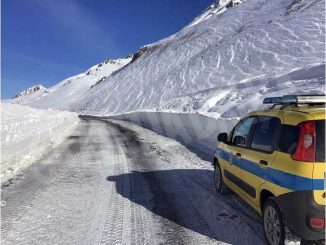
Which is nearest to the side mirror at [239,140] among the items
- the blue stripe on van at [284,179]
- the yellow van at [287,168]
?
the yellow van at [287,168]

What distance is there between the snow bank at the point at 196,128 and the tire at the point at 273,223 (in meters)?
6.54

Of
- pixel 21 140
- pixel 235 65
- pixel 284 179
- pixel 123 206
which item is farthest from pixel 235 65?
pixel 284 179

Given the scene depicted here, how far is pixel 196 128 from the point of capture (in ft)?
60.1

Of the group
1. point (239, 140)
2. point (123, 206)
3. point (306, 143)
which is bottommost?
point (123, 206)

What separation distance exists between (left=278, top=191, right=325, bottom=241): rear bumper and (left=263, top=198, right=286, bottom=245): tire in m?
0.23

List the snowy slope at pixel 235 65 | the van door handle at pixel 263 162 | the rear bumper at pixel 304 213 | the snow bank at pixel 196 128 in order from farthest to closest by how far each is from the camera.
Answer: the snowy slope at pixel 235 65
the snow bank at pixel 196 128
the van door handle at pixel 263 162
the rear bumper at pixel 304 213

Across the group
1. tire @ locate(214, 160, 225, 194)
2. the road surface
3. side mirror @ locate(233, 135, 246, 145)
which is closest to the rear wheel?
tire @ locate(214, 160, 225, 194)

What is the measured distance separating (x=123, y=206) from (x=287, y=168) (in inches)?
128

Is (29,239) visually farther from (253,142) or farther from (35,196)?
(253,142)

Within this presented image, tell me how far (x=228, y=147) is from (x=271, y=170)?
208cm

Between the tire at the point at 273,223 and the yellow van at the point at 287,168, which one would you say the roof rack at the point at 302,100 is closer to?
the yellow van at the point at 287,168

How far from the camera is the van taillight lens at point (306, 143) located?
418 centimetres

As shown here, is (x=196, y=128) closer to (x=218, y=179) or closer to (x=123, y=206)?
(x=218, y=179)

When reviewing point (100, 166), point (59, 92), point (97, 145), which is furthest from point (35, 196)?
point (59, 92)
